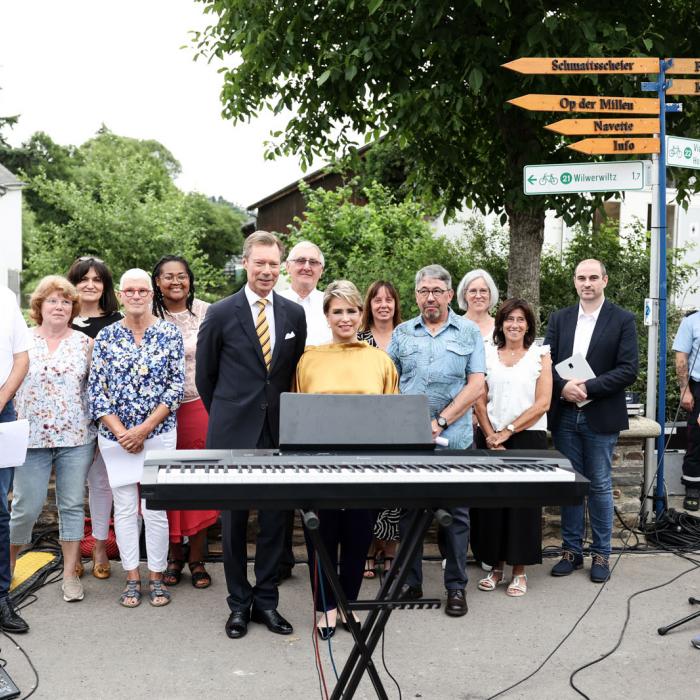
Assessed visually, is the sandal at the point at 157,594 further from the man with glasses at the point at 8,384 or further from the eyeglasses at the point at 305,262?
the eyeglasses at the point at 305,262

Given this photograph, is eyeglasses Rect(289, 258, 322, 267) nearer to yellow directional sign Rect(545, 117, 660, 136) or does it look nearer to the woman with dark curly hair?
the woman with dark curly hair

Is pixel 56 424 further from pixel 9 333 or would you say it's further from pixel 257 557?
pixel 257 557

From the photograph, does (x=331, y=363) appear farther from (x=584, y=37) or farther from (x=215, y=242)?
(x=215, y=242)

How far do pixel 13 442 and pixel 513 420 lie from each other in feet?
9.34

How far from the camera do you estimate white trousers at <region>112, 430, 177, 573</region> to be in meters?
4.70

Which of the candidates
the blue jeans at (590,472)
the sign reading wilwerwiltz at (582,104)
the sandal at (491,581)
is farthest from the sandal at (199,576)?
the sign reading wilwerwiltz at (582,104)

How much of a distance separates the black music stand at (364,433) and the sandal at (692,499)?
14.7 feet

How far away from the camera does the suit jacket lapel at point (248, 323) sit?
430 cm

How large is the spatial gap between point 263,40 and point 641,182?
4110 mm

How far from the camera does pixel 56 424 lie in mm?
4625

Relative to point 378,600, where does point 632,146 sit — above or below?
above

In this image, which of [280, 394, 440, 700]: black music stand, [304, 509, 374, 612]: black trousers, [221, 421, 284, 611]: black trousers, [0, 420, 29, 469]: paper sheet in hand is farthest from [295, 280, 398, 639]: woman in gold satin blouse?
[0, 420, 29, 469]: paper sheet in hand

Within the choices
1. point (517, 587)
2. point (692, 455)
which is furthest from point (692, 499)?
point (517, 587)

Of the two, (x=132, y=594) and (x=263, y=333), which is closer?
(x=263, y=333)
